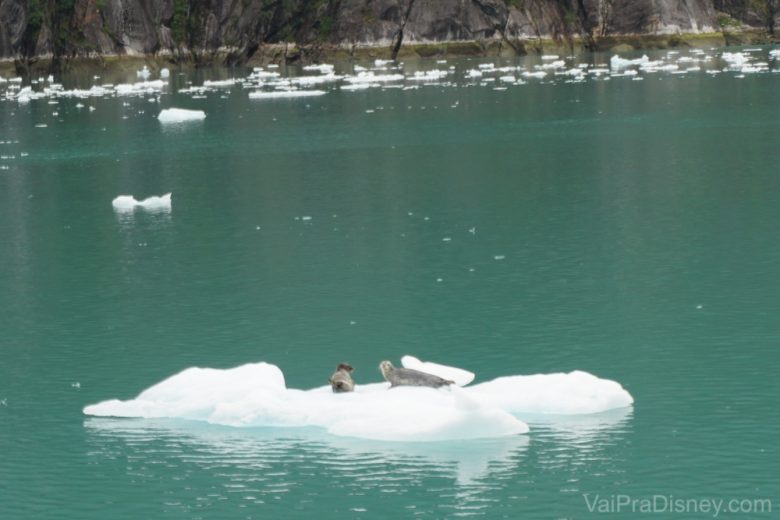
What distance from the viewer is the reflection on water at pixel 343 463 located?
450 inches

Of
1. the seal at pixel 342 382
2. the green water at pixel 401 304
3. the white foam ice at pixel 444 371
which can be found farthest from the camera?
the white foam ice at pixel 444 371

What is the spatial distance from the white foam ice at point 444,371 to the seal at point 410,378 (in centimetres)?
66

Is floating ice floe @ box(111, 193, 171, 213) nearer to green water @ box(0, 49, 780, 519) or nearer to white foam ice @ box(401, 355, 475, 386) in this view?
green water @ box(0, 49, 780, 519)

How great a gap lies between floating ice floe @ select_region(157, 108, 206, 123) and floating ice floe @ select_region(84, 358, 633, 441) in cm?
3598

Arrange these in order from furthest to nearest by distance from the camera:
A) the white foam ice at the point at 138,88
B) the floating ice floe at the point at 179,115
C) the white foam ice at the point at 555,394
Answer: the white foam ice at the point at 138,88
the floating ice floe at the point at 179,115
the white foam ice at the point at 555,394

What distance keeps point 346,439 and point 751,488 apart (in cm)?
379

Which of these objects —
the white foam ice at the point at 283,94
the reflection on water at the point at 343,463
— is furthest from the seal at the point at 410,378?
the white foam ice at the point at 283,94

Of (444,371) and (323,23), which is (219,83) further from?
(444,371)

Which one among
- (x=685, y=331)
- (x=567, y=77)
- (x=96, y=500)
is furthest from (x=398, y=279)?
(x=567, y=77)

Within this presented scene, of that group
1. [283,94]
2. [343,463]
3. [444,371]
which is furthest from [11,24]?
[343,463]

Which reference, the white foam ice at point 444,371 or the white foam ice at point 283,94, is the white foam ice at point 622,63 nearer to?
the white foam ice at point 283,94

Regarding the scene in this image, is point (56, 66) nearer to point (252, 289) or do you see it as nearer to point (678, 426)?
point (252, 289)

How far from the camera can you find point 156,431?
13344 millimetres

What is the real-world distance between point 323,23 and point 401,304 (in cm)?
7376
